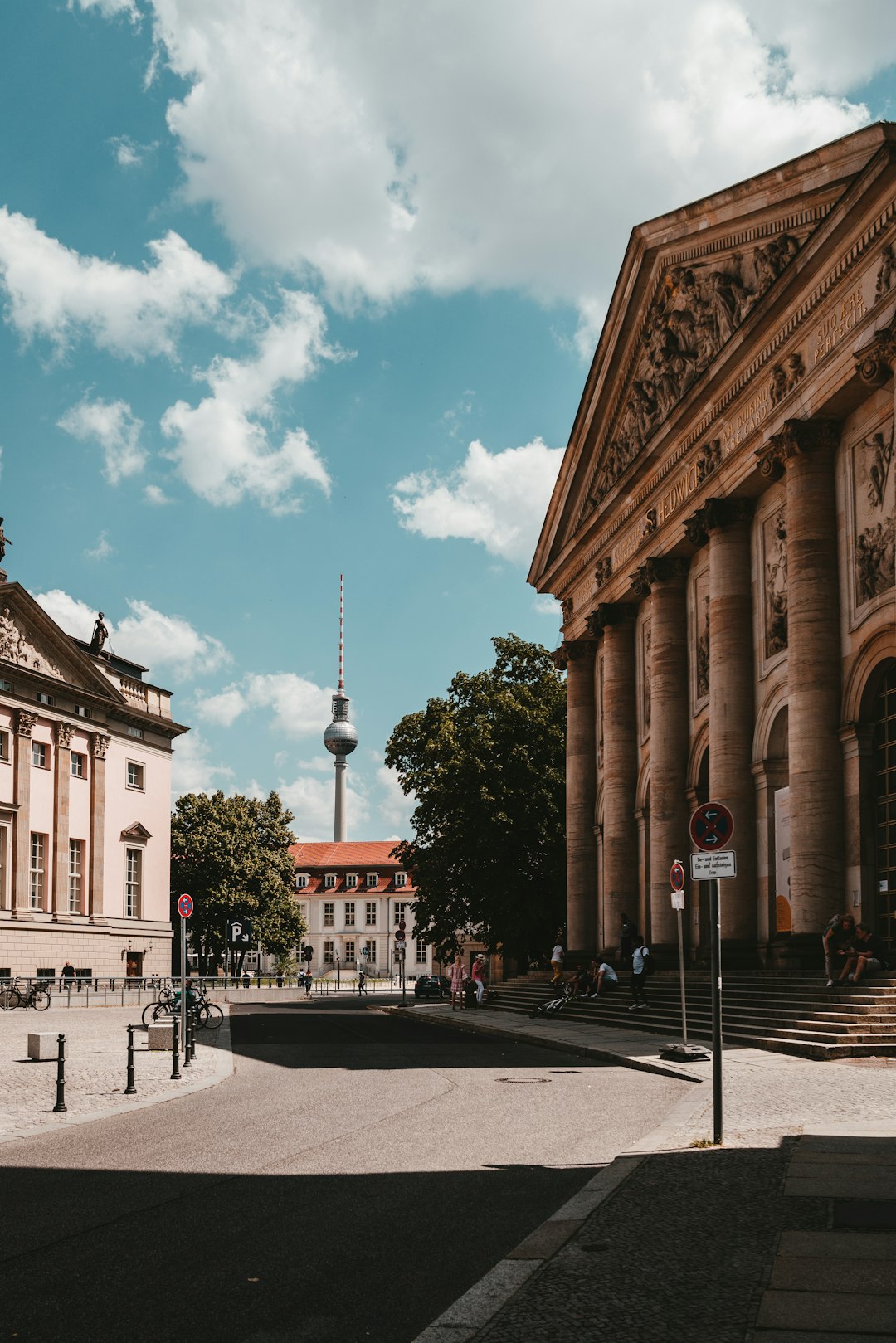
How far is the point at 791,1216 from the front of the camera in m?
8.32

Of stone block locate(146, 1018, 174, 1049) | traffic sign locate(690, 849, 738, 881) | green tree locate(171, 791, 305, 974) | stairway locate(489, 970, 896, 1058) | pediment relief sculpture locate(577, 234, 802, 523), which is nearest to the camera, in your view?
traffic sign locate(690, 849, 738, 881)

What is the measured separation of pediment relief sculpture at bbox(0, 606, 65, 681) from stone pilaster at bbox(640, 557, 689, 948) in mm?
32180

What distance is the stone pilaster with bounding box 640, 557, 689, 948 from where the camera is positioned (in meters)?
36.0

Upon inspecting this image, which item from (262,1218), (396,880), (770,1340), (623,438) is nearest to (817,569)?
(623,438)

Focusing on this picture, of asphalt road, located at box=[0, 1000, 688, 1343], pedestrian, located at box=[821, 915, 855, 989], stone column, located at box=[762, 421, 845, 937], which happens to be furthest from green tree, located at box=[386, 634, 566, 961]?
asphalt road, located at box=[0, 1000, 688, 1343]

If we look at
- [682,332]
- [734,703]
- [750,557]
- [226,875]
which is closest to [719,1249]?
[734,703]

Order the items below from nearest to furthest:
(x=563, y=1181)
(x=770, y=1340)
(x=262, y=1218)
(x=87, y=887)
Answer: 1. (x=770, y=1340)
2. (x=262, y=1218)
3. (x=563, y=1181)
4. (x=87, y=887)

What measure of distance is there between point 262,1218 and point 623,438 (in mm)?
33876

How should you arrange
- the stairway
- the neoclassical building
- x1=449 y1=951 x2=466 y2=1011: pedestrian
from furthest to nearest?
x1=449 y1=951 x2=466 y2=1011: pedestrian, the neoclassical building, the stairway

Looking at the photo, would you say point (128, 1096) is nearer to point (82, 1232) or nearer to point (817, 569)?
point (82, 1232)

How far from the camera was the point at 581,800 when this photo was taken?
44.9 meters

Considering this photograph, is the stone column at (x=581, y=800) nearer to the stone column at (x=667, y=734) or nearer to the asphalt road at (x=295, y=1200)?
the stone column at (x=667, y=734)

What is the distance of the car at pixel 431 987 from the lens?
69625 millimetres

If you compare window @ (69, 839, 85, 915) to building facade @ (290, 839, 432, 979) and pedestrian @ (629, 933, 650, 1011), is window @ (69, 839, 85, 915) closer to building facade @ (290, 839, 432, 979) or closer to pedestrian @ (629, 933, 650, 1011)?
pedestrian @ (629, 933, 650, 1011)
